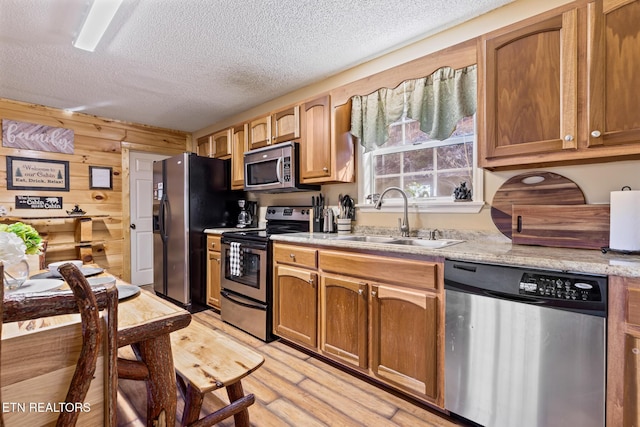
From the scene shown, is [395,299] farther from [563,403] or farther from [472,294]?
[563,403]

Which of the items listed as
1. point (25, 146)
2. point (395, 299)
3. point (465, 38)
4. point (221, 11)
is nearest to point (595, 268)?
point (395, 299)

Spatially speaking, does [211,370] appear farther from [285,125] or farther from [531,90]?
[285,125]

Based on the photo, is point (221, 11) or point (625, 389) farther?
point (221, 11)

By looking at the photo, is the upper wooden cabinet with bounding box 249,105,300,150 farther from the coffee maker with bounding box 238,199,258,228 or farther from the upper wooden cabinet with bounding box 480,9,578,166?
the upper wooden cabinet with bounding box 480,9,578,166

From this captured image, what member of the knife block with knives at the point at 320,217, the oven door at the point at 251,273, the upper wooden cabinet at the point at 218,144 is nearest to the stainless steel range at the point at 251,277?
the oven door at the point at 251,273

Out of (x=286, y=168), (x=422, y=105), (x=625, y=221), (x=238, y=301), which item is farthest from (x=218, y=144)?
(x=625, y=221)

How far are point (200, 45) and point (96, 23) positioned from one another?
26.1 inches

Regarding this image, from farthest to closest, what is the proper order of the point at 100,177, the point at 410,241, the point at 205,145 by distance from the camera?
1. the point at 205,145
2. the point at 100,177
3. the point at 410,241

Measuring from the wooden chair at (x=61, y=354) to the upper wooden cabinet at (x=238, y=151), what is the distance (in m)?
3.11

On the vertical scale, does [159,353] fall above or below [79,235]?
below

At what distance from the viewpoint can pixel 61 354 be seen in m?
0.65

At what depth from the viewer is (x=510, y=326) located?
4.74 feet

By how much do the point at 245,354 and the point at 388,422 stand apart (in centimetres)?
87

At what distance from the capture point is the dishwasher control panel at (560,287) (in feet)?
4.10
